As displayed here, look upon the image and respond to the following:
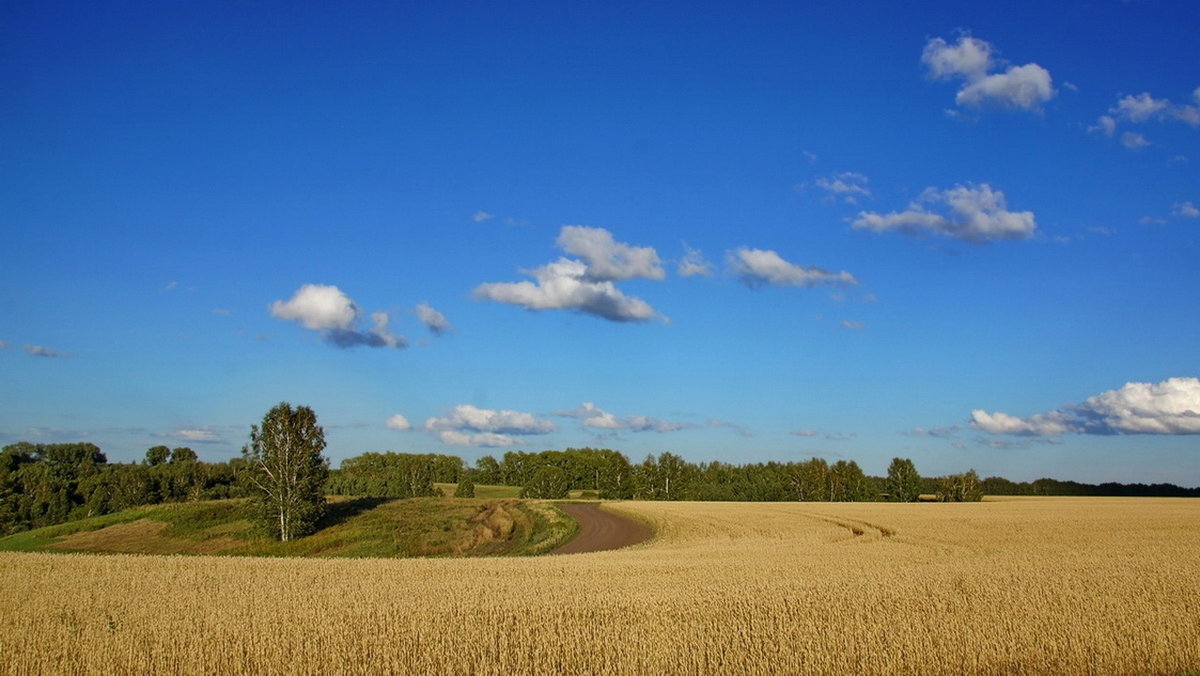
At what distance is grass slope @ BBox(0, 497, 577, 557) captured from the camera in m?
51.1

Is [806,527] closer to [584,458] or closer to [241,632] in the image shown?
[241,632]

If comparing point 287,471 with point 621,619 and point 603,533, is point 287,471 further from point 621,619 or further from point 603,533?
point 621,619

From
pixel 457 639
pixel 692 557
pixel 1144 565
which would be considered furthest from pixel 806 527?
pixel 457 639

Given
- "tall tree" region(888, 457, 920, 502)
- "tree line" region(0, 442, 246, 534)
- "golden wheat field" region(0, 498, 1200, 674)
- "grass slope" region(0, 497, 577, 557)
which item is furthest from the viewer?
"tall tree" region(888, 457, 920, 502)

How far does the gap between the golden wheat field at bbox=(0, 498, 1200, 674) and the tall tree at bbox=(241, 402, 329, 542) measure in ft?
94.4

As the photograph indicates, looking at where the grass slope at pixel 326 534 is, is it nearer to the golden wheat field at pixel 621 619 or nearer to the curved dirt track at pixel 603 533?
the curved dirt track at pixel 603 533

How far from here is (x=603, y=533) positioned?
57.4 meters

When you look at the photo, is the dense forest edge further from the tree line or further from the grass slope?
the grass slope

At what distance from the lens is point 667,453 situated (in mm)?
151125

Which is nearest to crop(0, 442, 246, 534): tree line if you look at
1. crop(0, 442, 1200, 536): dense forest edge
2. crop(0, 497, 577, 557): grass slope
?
crop(0, 442, 1200, 536): dense forest edge

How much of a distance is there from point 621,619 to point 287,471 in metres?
47.2

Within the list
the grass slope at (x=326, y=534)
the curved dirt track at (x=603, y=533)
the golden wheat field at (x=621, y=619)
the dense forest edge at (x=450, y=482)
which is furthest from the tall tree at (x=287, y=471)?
the dense forest edge at (x=450, y=482)

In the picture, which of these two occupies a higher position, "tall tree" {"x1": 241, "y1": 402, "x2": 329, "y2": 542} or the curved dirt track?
A: "tall tree" {"x1": 241, "y1": 402, "x2": 329, "y2": 542}

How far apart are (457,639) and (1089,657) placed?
35.7ft
